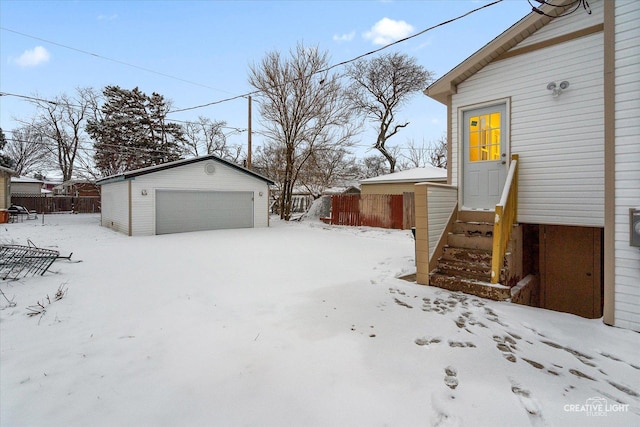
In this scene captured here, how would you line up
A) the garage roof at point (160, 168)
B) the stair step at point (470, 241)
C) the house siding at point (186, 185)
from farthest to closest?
the house siding at point (186, 185), the garage roof at point (160, 168), the stair step at point (470, 241)

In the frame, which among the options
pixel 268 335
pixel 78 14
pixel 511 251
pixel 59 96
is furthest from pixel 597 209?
pixel 59 96

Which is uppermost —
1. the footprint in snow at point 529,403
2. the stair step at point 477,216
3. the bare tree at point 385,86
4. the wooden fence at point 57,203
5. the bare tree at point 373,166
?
the bare tree at point 385,86

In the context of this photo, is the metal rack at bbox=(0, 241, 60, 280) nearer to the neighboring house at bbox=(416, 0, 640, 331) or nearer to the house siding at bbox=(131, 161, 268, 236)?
the house siding at bbox=(131, 161, 268, 236)

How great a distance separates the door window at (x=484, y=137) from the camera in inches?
207

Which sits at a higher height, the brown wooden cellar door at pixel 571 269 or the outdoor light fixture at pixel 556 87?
the outdoor light fixture at pixel 556 87

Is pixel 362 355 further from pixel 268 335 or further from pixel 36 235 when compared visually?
pixel 36 235

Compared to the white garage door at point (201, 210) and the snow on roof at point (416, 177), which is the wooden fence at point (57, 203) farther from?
the snow on roof at point (416, 177)

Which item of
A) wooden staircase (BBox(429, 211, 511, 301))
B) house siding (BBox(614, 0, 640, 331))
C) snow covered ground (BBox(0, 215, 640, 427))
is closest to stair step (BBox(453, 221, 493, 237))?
wooden staircase (BBox(429, 211, 511, 301))

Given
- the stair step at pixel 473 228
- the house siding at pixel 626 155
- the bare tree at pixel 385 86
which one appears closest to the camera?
the house siding at pixel 626 155

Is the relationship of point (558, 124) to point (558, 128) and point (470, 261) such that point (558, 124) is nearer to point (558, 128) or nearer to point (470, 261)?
point (558, 128)

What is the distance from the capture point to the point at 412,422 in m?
1.72

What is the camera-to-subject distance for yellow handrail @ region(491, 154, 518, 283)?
404 centimetres

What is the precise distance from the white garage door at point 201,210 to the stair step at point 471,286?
9.51m

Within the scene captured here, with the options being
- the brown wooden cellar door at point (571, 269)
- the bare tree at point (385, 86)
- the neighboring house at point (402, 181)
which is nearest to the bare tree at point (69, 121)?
the bare tree at point (385, 86)
